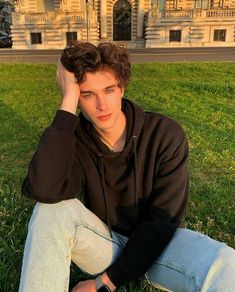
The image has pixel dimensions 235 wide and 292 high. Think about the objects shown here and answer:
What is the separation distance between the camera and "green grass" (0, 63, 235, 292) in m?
3.62

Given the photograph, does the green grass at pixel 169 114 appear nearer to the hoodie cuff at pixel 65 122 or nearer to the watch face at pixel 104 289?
the watch face at pixel 104 289

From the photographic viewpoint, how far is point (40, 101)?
8992 millimetres

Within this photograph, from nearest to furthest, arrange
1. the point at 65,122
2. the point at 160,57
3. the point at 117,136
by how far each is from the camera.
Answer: the point at 65,122
the point at 117,136
the point at 160,57

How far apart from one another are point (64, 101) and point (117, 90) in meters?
0.35

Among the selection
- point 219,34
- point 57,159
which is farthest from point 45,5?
point 57,159

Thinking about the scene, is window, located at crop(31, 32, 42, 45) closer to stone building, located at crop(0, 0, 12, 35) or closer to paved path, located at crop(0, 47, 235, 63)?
paved path, located at crop(0, 47, 235, 63)

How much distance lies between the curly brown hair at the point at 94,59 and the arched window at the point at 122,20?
38.7 meters

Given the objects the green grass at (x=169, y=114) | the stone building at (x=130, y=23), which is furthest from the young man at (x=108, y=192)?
the stone building at (x=130, y=23)

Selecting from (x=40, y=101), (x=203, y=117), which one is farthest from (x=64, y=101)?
(x=40, y=101)

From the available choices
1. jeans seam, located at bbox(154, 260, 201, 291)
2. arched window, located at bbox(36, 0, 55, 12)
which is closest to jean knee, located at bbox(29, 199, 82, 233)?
jeans seam, located at bbox(154, 260, 201, 291)

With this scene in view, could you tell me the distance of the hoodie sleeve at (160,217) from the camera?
240cm

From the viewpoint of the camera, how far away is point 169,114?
7.75 m

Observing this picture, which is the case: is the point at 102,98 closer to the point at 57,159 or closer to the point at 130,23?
the point at 57,159

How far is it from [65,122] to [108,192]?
1.82 feet
